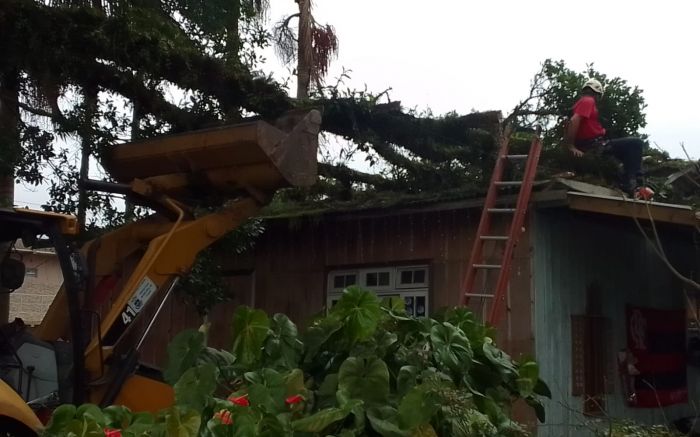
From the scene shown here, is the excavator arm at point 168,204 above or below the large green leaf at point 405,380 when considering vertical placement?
above

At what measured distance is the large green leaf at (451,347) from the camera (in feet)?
18.6

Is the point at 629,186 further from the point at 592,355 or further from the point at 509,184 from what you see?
the point at 592,355

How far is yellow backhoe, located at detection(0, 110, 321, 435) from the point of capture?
6.44m

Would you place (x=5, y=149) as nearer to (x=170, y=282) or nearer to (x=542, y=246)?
(x=170, y=282)

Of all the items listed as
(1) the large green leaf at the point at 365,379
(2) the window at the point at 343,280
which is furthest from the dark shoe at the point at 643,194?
(1) the large green leaf at the point at 365,379

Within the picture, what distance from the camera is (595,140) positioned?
10.6m

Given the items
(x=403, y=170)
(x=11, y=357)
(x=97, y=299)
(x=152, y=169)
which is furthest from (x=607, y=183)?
(x=11, y=357)

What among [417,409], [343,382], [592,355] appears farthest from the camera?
[592,355]

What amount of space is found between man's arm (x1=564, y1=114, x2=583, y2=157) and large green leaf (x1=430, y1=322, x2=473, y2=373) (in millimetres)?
5082

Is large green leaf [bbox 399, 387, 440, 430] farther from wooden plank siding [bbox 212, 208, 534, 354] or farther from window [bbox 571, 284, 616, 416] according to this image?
window [bbox 571, 284, 616, 416]

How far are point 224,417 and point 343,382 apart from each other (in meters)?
0.84

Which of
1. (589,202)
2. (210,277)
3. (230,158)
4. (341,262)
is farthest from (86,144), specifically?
(589,202)

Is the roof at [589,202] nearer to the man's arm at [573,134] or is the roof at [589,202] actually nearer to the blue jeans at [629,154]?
the blue jeans at [629,154]

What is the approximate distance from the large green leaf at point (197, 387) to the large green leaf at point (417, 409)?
3.62 feet
